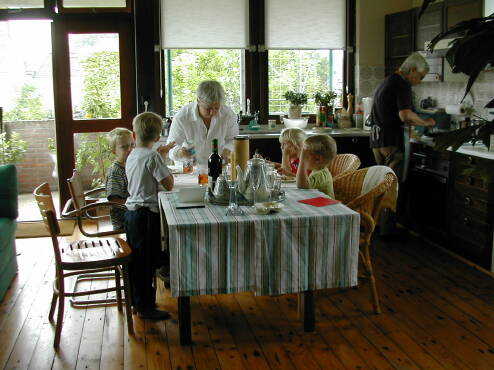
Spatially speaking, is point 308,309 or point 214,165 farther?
point 214,165

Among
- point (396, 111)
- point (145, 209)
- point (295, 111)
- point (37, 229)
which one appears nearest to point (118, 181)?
point (145, 209)

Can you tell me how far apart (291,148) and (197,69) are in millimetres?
2530

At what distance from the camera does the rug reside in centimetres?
599

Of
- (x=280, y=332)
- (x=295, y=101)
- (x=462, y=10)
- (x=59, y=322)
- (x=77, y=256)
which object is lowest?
(x=280, y=332)

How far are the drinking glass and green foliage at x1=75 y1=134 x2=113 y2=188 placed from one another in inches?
133

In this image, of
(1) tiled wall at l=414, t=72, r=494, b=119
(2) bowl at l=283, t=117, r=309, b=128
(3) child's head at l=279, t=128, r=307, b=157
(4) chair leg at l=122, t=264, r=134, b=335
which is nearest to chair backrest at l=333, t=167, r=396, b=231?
(3) child's head at l=279, t=128, r=307, b=157

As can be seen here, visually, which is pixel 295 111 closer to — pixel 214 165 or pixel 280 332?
pixel 214 165

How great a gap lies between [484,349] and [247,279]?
1.37 m

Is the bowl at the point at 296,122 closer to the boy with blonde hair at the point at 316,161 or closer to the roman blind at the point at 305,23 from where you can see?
the roman blind at the point at 305,23

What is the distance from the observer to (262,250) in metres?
3.26

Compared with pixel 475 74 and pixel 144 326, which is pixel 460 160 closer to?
pixel 144 326

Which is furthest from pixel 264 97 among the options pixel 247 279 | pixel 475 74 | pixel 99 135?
pixel 475 74

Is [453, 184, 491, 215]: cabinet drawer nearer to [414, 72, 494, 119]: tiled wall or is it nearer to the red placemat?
[414, 72, 494, 119]: tiled wall

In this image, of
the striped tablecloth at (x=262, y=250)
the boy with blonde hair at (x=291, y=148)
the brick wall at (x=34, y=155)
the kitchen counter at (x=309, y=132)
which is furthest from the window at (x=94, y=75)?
the striped tablecloth at (x=262, y=250)
